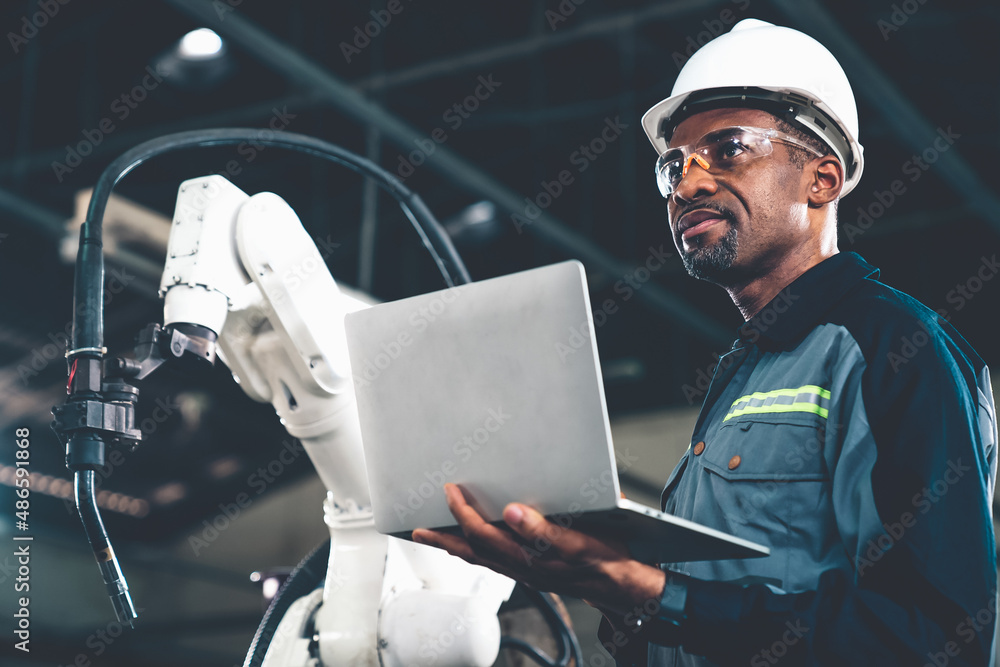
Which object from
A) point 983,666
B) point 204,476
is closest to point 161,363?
point 983,666

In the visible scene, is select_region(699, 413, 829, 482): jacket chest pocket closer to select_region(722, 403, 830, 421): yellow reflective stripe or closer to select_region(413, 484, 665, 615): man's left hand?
select_region(722, 403, 830, 421): yellow reflective stripe

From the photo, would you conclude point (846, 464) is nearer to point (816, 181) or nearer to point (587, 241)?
point (816, 181)

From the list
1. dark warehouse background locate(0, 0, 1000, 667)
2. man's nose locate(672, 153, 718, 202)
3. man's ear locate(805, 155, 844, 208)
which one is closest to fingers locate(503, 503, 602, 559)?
man's nose locate(672, 153, 718, 202)

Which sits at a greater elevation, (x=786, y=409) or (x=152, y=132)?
(x=152, y=132)

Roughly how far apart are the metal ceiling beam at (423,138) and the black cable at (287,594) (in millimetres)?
3088

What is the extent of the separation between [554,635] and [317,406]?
819 mm

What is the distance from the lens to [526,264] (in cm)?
756

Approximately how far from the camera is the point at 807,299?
1.61 meters

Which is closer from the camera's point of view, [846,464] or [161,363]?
[846,464]

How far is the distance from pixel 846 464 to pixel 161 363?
46.8 inches

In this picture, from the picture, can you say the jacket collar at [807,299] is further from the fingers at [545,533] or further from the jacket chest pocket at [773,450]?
the fingers at [545,533]

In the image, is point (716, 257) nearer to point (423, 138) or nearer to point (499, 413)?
point (499, 413)

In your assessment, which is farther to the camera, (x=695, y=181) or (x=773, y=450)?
(x=695, y=181)

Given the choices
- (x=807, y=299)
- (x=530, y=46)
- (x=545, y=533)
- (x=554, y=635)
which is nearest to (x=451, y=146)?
(x=530, y=46)
